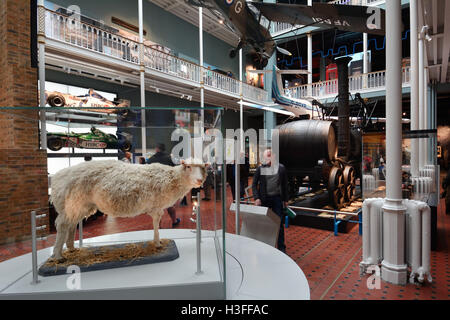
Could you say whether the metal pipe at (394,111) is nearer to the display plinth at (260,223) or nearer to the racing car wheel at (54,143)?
the display plinth at (260,223)

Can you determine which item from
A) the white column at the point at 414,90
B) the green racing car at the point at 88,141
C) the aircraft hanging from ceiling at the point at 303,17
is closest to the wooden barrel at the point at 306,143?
the white column at the point at 414,90

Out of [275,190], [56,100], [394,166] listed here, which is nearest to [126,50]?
[56,100]

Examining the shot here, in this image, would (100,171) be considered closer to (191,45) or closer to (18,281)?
(18,281)

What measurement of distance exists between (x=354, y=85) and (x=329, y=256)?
1268cm

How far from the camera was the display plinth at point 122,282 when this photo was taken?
1.64 metres

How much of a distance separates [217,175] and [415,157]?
664cm

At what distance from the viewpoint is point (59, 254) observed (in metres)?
1.93

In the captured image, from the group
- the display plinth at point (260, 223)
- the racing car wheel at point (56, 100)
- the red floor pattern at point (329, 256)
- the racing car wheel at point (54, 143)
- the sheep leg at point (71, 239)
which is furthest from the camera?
the racing car wheel at point (56, 100)

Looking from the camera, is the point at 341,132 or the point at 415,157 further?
the point at 341,132

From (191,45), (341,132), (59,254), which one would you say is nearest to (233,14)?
(341,132)

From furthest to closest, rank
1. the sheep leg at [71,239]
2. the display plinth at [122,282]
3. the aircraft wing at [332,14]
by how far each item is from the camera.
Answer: the aircraft wing at [332,14] < the sheep leg at [71,239] < the display plinth at [122,282]

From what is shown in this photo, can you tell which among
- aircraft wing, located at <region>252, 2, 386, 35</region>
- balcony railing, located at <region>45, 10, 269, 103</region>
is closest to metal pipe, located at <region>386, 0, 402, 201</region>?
aircraft wing, located at <region>252, 2, 386, 35</region>

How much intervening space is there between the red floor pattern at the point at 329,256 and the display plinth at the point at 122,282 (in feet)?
0.61

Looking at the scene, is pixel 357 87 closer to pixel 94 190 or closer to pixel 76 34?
pixel 76 34
